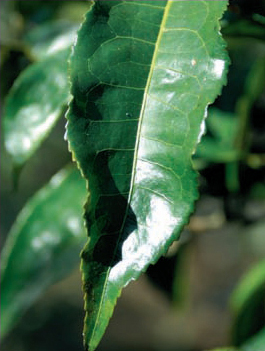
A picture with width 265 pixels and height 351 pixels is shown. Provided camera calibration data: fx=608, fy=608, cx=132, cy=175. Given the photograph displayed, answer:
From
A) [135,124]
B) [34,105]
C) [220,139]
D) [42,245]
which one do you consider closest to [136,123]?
[135,124]

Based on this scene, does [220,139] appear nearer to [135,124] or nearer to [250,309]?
[250,309]

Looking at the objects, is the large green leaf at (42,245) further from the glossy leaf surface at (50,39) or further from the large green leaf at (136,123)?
the large green leaf at (136,123)

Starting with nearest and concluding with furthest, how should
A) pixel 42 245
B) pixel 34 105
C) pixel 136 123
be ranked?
pixel 136 123
pixel 34 105
pixel 42 245

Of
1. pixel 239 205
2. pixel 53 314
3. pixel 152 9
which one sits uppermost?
pixel 152 9

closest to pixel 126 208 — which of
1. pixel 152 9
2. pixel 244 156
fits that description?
pixel 152 9

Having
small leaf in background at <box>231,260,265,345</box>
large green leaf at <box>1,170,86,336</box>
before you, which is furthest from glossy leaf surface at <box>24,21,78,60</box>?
small leaf in background at <box>231,260,265,345</box>

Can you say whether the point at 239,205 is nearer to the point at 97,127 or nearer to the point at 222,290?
the point at 97,127
